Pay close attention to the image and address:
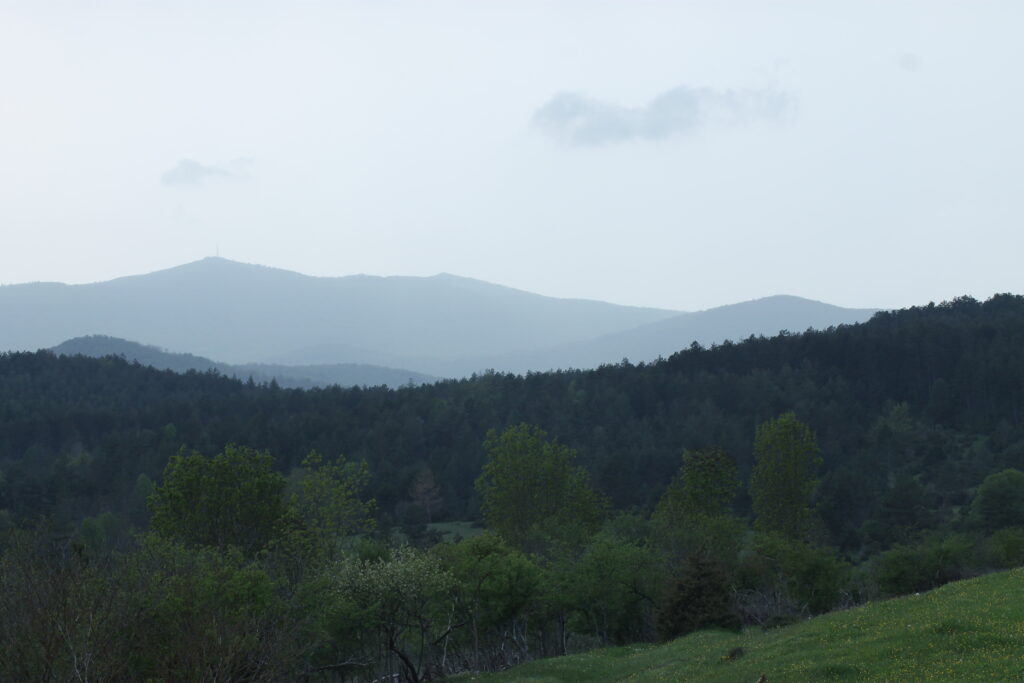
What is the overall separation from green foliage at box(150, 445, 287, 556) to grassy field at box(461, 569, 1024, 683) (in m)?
31.9

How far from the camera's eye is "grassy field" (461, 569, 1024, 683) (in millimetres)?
25869

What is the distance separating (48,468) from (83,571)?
170816mm

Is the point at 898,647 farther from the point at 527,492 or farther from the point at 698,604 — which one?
the point at 527,492

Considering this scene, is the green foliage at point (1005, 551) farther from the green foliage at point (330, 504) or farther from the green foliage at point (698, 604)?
the green foliage at point (330, 504)

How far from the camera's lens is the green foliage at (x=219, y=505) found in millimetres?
63781

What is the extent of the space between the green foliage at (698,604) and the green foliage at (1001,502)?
54.4 m

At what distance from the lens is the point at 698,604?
61.7 meters

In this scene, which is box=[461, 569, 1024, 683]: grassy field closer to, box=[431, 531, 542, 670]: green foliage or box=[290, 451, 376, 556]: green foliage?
box=[431, 531, 542, 670]: green foliage

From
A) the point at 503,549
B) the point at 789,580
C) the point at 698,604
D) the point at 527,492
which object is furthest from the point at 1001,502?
the point at 503,549

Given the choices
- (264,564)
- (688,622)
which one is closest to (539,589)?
(688,622)

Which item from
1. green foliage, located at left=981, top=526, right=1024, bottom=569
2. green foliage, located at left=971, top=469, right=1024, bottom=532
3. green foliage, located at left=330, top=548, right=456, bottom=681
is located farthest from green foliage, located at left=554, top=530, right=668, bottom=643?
green foliage, located at left=971, top=469, right=1024, bottom=532

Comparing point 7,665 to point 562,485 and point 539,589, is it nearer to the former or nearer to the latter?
point 539,589

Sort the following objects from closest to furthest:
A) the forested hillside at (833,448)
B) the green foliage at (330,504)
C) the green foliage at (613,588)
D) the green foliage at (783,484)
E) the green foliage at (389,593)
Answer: the green foliage at (389,593) → the green foliage at (613,588) → the green foliage at (330,504) → the green foliage at (783,484) → the forested hillside at (833,448)

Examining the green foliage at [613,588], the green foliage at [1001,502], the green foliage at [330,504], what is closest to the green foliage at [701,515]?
the green foliage at [613,588]
